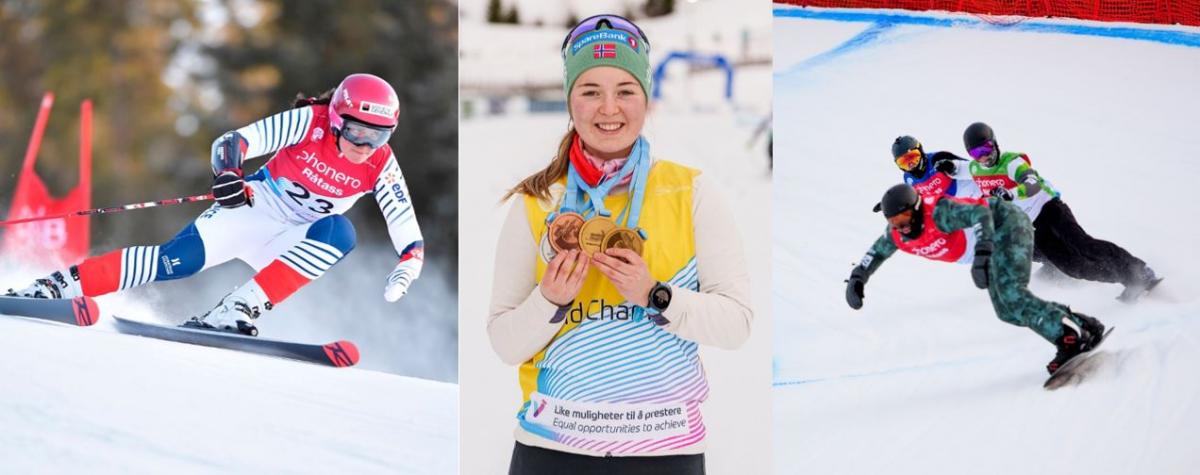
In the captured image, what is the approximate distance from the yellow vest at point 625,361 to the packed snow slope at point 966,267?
2.38ft

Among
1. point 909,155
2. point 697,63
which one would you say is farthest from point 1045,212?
point 697,63

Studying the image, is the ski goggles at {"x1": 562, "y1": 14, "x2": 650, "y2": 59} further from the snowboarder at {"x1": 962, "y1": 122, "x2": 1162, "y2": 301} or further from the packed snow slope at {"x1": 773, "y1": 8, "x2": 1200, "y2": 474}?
the snowboarder at {"x1": 962, "y1": 122, "x2": 1162, "y2": 301}

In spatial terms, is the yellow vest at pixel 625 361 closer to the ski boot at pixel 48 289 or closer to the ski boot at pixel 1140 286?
the ski boot at pixel 48 289

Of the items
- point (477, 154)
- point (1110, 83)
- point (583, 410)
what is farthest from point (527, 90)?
point (1110, 83)

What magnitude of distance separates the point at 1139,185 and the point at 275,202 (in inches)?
108

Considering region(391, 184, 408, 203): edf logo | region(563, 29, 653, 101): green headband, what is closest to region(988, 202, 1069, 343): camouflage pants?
region(563, 29, 653, 101): green headband

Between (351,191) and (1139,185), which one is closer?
(351,191)

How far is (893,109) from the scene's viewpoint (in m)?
3.66

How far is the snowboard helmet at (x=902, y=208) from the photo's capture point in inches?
141

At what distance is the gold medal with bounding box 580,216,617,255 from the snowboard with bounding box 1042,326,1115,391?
5.73ft

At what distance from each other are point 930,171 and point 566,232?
1.43 m

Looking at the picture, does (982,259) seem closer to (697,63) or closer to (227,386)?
(697,63)

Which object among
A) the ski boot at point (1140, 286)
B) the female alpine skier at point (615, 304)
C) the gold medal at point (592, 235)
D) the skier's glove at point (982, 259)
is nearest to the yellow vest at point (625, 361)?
the female alpine skier at point (615, 304)

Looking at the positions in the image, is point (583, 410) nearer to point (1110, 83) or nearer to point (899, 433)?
point (899, 433)
